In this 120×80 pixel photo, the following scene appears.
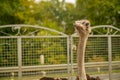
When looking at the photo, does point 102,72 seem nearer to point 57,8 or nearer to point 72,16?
point 72,16

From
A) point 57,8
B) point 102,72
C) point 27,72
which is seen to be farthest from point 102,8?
point 57,8

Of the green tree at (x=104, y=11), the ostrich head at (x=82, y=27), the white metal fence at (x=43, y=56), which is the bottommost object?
the white metal fence at (x=43, y=56)

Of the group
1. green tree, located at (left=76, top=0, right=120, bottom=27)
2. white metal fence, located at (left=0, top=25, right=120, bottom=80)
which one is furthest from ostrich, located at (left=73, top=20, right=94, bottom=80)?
green tree, located at (left=76, top=0, right=120, bottom=27)

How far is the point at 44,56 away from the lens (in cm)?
661

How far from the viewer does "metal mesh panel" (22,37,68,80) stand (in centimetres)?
634

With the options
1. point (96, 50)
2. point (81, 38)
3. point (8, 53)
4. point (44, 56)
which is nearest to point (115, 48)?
point (96, 50)

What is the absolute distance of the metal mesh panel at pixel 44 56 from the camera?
6.34 meters

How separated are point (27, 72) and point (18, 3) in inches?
396

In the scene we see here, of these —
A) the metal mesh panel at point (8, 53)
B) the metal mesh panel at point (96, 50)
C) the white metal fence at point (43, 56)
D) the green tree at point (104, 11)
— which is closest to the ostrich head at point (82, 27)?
the white metal fence at point (43, 56)

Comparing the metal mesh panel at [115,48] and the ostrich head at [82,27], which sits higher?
the ostrich head at [82,27]

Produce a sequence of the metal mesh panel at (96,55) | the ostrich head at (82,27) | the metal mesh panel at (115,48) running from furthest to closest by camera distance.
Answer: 1. the metal mesh panel at (115,48)
2. the metal mesh panel at (96,55)
3. the ostrich head at (82,27)

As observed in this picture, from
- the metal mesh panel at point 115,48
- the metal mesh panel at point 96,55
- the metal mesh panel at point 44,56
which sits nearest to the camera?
A: the metal mesh panel at point 44,56

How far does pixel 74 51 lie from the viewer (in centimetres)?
684

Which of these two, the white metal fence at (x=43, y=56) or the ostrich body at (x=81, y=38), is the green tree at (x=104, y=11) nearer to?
the white metal fence at (x=43, y=56)
